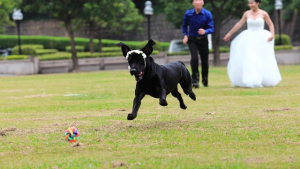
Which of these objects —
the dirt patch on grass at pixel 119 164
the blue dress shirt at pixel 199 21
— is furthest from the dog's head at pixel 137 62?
the blue dress shirt at pixel 199 21

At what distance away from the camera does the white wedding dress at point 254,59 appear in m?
15.7

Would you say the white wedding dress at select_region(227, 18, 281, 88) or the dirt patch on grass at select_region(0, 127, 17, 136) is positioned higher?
the dirt patch on grass at select_region(0, 127, 17, 136)

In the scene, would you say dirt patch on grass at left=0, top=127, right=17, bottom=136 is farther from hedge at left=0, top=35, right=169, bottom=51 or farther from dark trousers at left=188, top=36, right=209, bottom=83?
hedge at left=0, top=35, right=169, bottom=51

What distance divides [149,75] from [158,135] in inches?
38.7

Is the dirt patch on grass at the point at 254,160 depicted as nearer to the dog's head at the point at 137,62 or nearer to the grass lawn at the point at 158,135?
the grass lawn at the point at 158,135

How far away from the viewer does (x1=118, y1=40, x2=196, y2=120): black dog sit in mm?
7324

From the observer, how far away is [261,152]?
5816 millimetres

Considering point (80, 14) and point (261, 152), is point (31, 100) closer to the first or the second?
point (261, 152)

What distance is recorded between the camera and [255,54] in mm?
15852

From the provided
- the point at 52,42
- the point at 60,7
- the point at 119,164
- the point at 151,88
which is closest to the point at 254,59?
the point at 151,88

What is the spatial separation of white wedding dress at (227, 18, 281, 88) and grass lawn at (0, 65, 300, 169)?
4287 mm

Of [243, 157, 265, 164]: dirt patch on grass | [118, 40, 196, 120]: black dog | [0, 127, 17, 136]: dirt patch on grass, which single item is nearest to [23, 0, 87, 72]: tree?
[118, 40, 196, 120]: black dog

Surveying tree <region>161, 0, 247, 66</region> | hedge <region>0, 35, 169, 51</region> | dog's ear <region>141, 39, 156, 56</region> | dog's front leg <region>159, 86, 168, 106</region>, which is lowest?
hedge <region>0, 35, 169, 51</region>

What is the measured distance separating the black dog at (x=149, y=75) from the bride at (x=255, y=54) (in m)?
7.36
